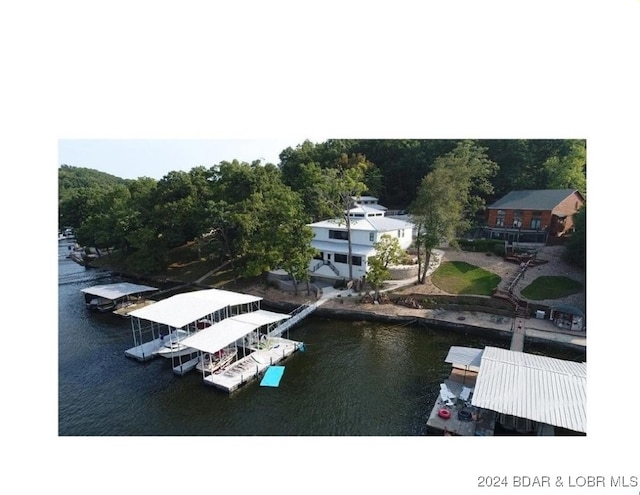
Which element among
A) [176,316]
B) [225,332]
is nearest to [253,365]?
[225,332]

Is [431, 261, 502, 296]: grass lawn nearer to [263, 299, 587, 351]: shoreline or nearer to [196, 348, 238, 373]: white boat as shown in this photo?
[263, 299, 587, 351]: shoreline

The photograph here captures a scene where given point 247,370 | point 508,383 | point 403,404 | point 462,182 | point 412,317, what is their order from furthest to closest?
point 462,182 → point 412,317 → point 247,370 → point 403,404 → point 508,383

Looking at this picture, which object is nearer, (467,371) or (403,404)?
(403,404)

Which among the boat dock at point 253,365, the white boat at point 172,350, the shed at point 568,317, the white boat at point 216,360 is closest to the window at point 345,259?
the boat dock at point 253,365

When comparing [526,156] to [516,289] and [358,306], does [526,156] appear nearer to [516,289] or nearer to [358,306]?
[516,289]

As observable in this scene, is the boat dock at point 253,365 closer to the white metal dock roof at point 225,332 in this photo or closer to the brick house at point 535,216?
the white metal dock roof at point 225,332

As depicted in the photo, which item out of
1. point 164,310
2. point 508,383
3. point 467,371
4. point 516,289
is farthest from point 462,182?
point 164,310
